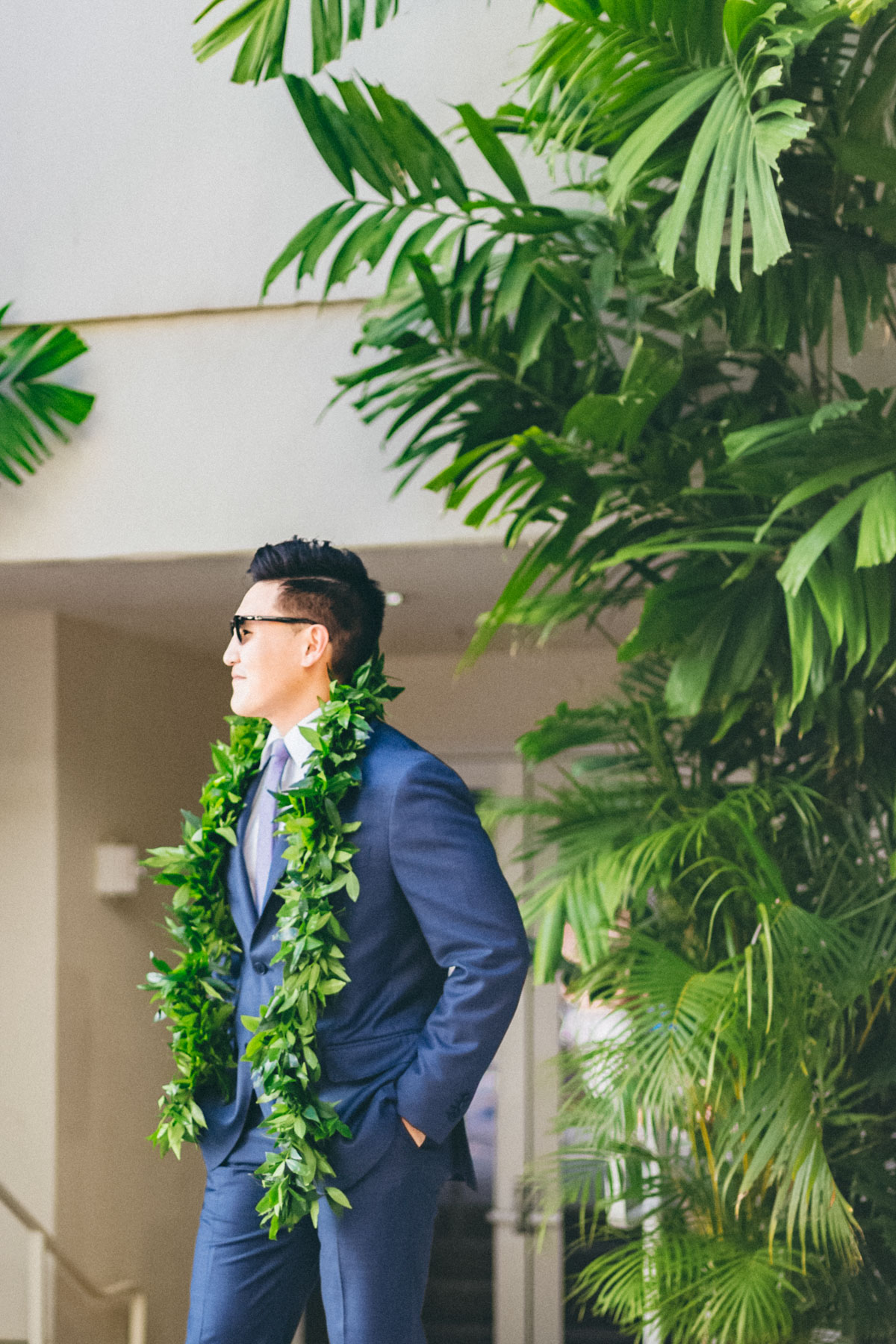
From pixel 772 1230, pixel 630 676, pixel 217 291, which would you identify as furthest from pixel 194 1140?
pixel 217 291

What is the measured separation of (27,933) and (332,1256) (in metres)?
2.68

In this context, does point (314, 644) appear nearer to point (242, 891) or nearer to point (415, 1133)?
point (242, 891)

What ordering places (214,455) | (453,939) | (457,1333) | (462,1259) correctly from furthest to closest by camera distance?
(462,1259), (457,1333), (214,455), (453,939)

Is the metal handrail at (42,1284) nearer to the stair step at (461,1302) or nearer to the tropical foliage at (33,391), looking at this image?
the stair step at (461,1302)

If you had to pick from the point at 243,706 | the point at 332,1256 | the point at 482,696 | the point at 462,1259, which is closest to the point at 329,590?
the point at 243,706

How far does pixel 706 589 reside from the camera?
8.05ft

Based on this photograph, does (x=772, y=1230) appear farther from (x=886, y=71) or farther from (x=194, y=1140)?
(x=886, y=71)

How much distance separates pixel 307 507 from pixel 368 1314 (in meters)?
2.07

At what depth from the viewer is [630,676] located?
2.65 m

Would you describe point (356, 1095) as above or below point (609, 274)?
below

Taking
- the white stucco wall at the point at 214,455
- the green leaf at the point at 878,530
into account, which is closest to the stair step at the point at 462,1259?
the white stucco wall at the point at 214,455

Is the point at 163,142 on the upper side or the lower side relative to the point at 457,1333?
upper

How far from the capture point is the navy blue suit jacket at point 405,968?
5.60 ft

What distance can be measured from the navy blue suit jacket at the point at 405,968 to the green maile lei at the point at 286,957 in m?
0.03
